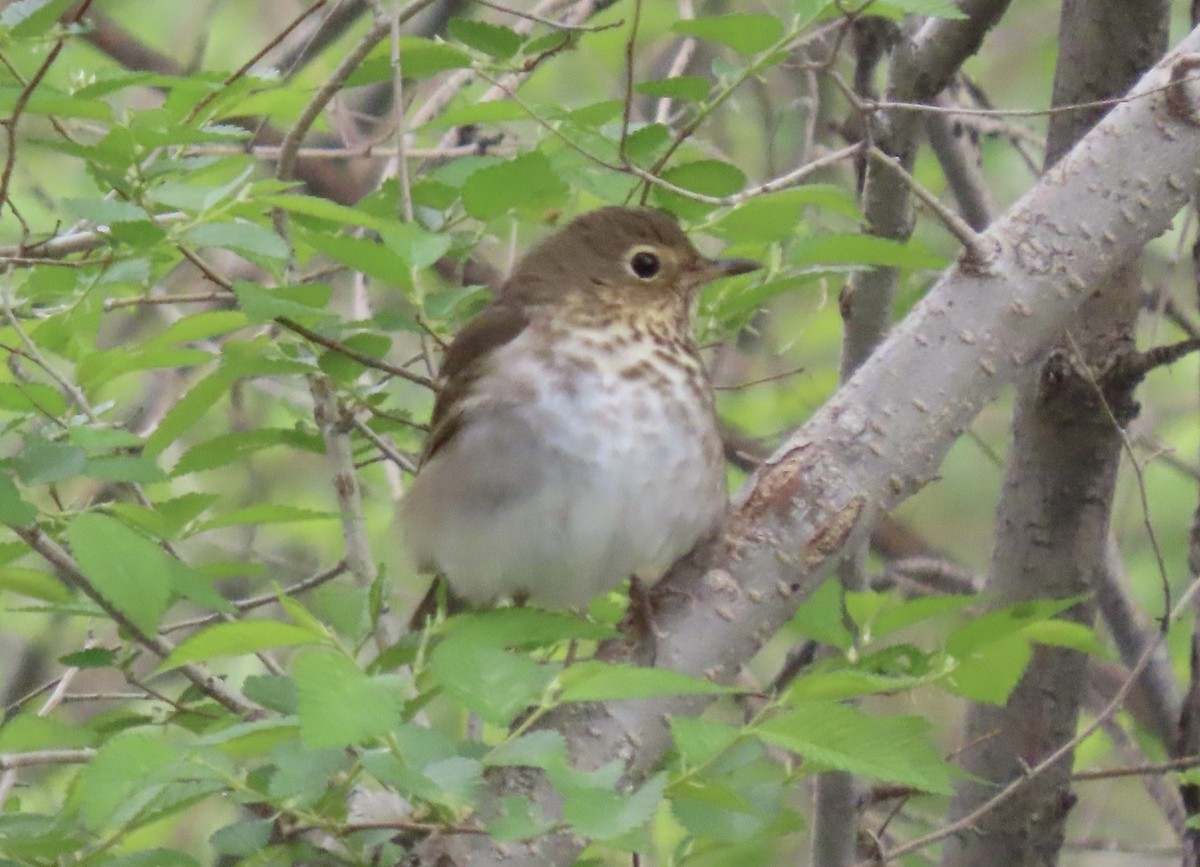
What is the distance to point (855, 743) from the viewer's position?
5.84 ft

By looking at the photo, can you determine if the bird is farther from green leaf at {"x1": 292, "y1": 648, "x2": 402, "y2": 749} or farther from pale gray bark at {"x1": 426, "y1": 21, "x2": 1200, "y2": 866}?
green leaf at {"x1": 292, "y1": 648, "x2": 402, "y2": 749}

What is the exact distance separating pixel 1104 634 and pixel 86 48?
11.0ft

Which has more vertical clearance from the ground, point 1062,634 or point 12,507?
point 12,507

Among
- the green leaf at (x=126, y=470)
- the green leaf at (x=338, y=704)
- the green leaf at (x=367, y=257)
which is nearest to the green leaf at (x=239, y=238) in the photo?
the green leaf at (x=367, y=257)

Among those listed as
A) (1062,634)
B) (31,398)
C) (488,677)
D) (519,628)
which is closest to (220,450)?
(31,398)

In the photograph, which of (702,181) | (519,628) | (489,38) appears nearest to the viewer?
(519,628)

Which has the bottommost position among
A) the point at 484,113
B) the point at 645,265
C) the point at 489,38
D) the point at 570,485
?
the point at 570,485

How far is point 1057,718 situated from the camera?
3.27 meters

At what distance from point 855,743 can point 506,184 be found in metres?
1.19

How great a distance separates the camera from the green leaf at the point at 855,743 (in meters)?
1.75

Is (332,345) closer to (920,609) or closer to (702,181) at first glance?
(702,181)

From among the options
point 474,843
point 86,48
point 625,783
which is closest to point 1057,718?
point 625,783

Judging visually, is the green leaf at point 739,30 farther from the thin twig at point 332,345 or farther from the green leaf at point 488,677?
the green leaf at point 488,677

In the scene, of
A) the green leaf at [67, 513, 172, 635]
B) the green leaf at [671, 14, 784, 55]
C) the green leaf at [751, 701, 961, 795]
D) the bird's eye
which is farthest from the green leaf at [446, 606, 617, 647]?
the bird's eye
